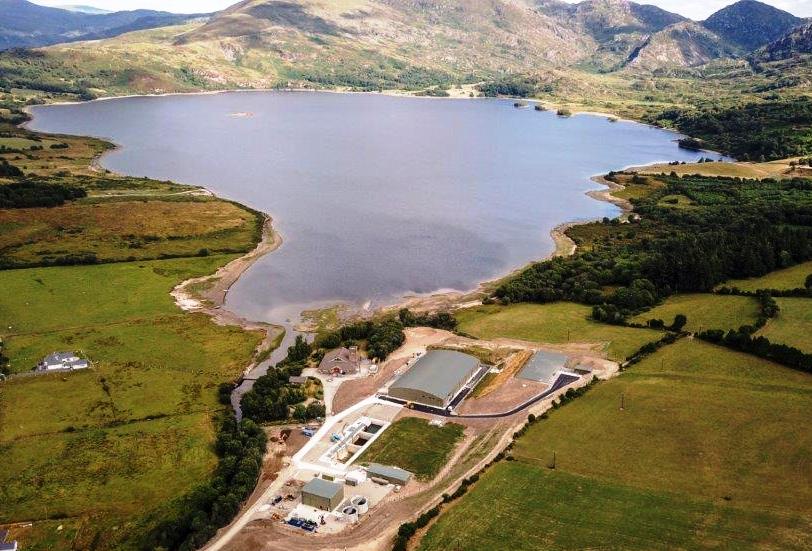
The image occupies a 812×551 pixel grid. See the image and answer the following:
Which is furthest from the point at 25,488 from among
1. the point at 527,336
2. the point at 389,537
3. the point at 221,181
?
the point at 221,181

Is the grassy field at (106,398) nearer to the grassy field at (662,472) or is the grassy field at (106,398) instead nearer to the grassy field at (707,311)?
the grassy field at (662,472)

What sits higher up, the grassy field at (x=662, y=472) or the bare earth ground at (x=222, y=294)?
the grassy field at (x=662, y=472)

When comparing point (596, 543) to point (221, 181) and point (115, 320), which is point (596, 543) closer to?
point (115, 320)

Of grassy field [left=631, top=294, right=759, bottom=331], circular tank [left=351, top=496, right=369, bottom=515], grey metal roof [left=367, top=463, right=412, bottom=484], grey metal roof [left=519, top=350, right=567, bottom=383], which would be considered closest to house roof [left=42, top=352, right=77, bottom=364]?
grey metal roof [left=367, top=463, right=412, bottom=484]

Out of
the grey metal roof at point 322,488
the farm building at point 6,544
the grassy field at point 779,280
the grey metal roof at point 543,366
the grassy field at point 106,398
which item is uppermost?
the grassy field at point 779,280

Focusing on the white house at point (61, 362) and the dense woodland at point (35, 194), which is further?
the dense woodland at point (35, 194)

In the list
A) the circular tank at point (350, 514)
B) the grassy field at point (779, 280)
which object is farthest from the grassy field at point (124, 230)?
the grassy field at point (779, 280)
